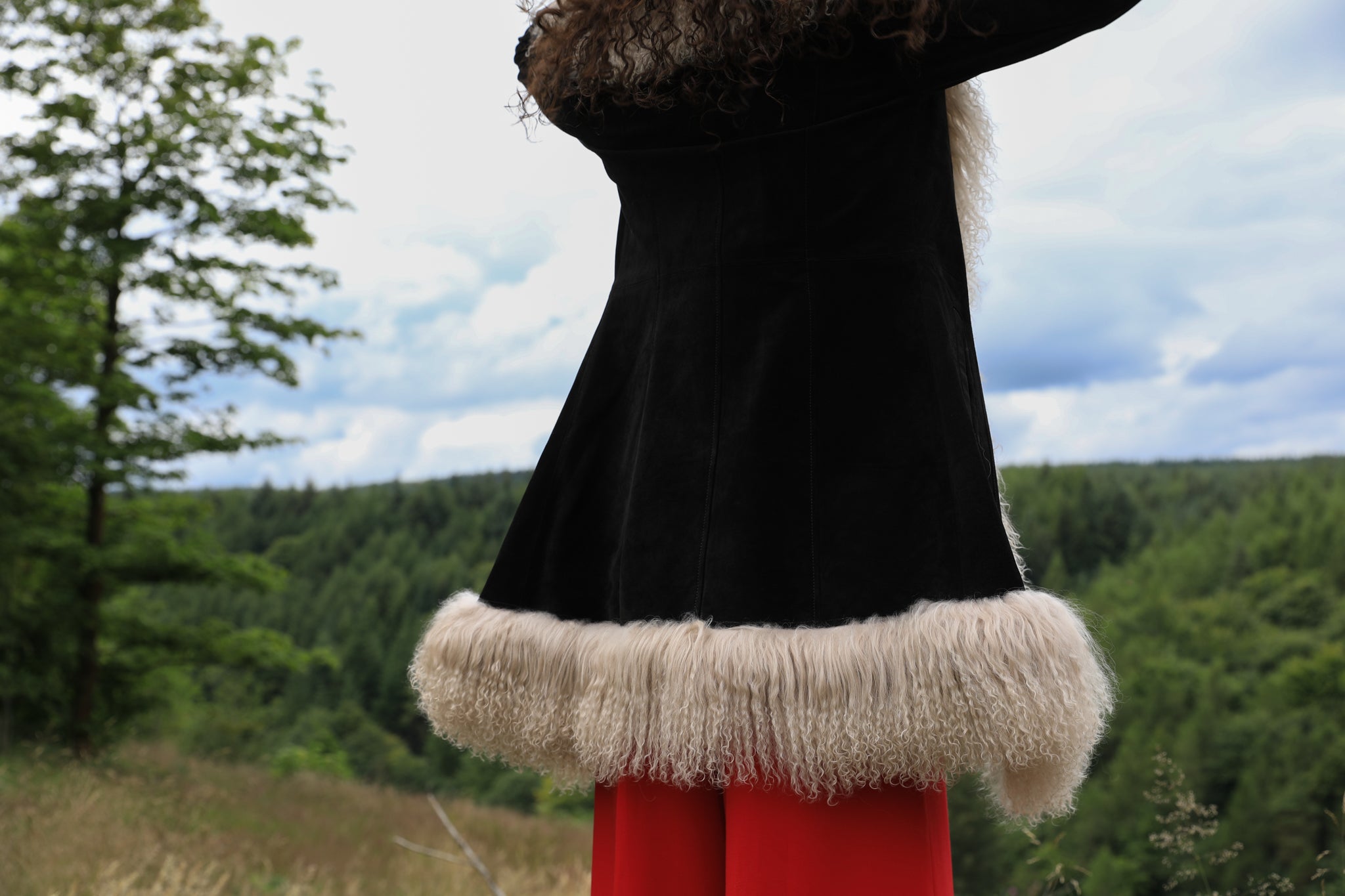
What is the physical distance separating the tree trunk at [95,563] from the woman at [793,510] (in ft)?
29.5

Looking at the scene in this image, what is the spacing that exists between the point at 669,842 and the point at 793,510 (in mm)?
457

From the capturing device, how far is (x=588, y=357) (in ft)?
4.37

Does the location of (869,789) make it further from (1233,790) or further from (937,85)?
(1233,790)

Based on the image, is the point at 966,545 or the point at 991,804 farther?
the point at 991,804

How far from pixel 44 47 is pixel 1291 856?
24.1 meters

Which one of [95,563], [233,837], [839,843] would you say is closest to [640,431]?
[839,843]

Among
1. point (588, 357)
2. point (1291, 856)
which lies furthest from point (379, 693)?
point (588, 357)

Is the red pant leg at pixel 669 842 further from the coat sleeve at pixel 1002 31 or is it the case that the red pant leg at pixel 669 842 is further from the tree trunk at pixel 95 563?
the tree trunk at pixel 95 563

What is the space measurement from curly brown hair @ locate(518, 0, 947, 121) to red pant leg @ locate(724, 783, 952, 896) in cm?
81

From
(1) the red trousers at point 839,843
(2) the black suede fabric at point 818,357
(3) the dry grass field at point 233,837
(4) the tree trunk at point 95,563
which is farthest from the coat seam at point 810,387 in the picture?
(4) the tree trunk at point 95,563

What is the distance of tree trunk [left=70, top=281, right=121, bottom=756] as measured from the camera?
350 inches

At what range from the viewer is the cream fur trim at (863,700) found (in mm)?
981

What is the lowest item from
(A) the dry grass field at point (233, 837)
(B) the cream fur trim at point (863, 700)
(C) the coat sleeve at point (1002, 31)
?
(A) the dry grass field at point (233, 837)

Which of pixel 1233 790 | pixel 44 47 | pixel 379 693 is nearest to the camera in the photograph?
pixel 44 47
